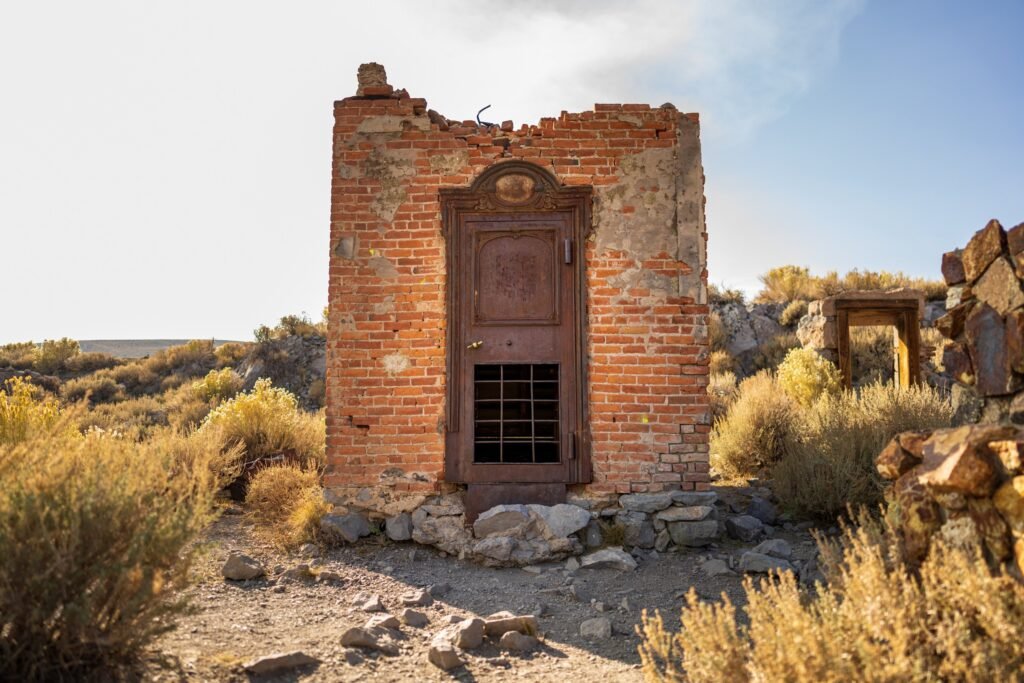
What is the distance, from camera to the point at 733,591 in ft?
18.2

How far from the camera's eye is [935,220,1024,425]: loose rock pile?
344 centimetres

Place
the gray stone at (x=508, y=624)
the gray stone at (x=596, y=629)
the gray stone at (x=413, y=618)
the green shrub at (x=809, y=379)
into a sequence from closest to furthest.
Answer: the gray stone at (x=508, y=624)
the gray stone at (x=596, y=629)
the gray stone at (x=413, y=618)
the green shrub at (x=809, y=379)

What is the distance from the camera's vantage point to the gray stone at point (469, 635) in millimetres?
4410

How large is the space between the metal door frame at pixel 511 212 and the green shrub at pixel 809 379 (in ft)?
22.4

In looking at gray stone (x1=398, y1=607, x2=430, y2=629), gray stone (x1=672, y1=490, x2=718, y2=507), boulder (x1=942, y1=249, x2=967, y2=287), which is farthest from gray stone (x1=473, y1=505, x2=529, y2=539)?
boulder (x1=942, y1=249, x2=967, y2=287)

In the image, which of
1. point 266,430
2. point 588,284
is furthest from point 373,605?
point 266,430

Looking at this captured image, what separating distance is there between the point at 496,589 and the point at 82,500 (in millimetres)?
3312

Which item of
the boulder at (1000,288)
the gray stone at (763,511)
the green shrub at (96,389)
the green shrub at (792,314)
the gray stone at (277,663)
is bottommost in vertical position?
the gray stone at (277,663)

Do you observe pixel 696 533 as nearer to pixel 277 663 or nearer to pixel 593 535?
pixel 593 535

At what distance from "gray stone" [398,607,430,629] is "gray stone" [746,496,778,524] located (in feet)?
11.9

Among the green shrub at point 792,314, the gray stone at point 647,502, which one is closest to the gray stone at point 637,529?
the gray stone at point 647,502

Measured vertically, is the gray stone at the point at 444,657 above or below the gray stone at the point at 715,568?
below

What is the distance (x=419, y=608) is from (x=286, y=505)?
268 cm

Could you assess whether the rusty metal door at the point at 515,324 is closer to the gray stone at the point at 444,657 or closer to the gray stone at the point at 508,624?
the gray stone at the point at 508,624
